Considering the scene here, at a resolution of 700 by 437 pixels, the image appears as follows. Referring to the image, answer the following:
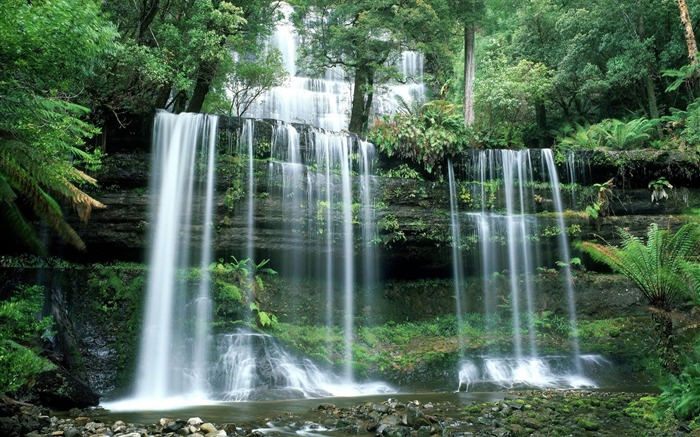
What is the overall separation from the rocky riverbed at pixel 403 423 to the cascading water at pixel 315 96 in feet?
48.0

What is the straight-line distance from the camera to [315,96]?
74.5 ft

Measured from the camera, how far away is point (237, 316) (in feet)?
37.9

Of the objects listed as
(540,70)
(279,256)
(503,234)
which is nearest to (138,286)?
(279,256)

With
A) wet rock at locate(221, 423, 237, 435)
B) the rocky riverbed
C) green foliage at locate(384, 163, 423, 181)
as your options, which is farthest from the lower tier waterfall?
wet rock at locate(221, 423, 237, 435)

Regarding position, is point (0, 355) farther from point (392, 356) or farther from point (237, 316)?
point (392, 356)

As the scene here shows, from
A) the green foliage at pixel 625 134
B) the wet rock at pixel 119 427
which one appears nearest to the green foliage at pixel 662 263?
the green foliage at pixel 625 134

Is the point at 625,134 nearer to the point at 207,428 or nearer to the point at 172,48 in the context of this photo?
the point at 172,48

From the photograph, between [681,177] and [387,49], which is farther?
[387,49]

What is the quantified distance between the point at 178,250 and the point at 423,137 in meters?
7.36

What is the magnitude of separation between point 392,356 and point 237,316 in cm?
402

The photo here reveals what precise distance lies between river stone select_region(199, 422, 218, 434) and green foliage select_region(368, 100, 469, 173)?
30.2ft

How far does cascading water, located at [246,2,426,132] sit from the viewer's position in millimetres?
21312

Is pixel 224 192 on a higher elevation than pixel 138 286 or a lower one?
higher

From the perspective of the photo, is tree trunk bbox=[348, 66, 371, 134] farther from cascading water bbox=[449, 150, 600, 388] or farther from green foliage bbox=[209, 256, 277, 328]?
green foliage bbox=[209, 256, 277, 328]
